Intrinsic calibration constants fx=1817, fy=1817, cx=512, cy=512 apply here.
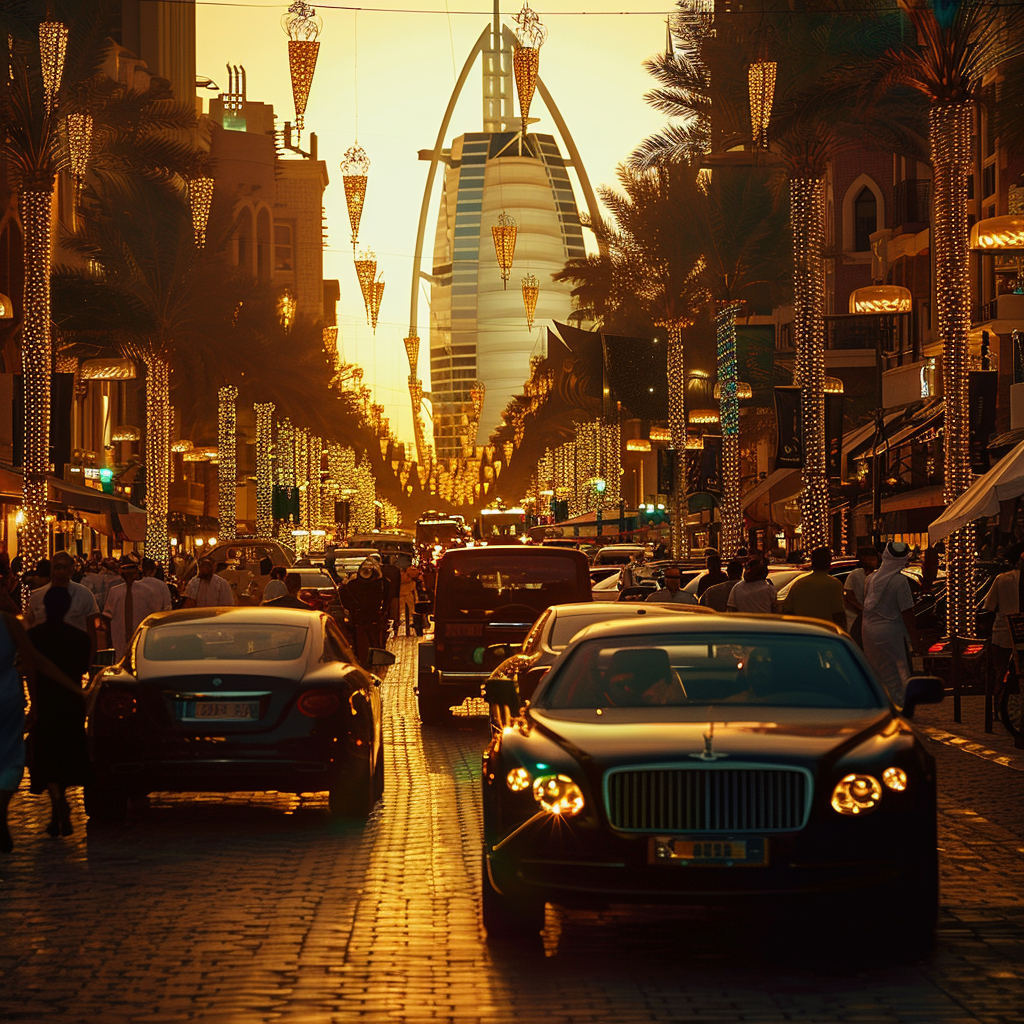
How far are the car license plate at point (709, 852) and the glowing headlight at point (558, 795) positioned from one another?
0.38m

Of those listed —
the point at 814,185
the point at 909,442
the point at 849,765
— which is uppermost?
the point at 814,185

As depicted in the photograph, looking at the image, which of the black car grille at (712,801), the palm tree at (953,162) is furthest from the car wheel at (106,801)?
the palm tree at (953,162)

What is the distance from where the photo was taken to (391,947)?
7965mm

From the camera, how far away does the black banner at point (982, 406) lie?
32719 millimetres

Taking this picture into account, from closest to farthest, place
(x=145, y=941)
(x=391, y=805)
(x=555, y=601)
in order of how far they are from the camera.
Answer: (x=145, y=941) < (x=391, y=805) < (x=555, y=601)

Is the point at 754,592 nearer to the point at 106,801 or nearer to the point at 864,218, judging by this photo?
the point at 106,801

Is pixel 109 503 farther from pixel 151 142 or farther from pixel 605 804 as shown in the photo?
pixel 605 804

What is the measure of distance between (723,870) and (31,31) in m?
32.5

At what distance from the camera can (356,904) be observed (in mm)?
9070

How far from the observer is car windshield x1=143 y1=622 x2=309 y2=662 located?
1233cm

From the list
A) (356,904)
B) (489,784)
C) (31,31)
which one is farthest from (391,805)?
(31,31)

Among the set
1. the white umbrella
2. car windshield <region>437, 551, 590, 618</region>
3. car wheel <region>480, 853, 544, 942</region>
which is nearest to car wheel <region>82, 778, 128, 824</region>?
car wheel <region>480, 853, 544, 942</region>

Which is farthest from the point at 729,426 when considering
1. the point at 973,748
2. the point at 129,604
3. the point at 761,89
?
the point at 973,748

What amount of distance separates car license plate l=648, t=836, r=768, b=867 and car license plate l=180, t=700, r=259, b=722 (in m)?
4.91
